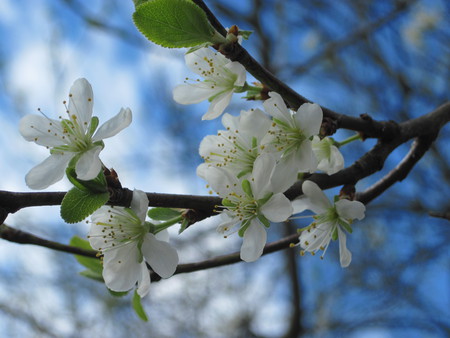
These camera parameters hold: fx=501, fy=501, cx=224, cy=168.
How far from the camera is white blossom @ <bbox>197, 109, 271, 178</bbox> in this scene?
956 millimetres

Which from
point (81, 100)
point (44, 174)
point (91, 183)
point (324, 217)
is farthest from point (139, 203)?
point (324, 217)

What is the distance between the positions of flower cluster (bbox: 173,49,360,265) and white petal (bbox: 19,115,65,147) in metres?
0.31

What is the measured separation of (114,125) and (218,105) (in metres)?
0.25

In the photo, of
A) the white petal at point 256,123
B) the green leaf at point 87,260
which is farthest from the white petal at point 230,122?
the green leaf at point 87,260

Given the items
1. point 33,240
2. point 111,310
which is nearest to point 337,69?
point 111,310

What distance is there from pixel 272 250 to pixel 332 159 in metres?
0.24

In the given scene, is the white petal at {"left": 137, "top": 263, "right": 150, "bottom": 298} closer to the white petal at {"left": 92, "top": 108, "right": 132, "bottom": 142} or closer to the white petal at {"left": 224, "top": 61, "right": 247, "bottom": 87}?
the white petal at {"left": 92, "top": 108, "right": 132, "bottom": 142}

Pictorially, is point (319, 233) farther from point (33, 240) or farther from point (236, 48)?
point (33, 240)

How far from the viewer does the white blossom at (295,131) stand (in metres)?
0.92

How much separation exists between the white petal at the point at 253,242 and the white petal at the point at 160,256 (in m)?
0.13

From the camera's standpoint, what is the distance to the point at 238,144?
3.43 feet

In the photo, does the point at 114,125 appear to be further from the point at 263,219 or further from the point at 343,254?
the point at 343,254

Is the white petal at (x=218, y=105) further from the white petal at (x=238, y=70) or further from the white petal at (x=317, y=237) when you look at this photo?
the white petal at (x=317, y=237)

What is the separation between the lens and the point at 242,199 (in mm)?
957
